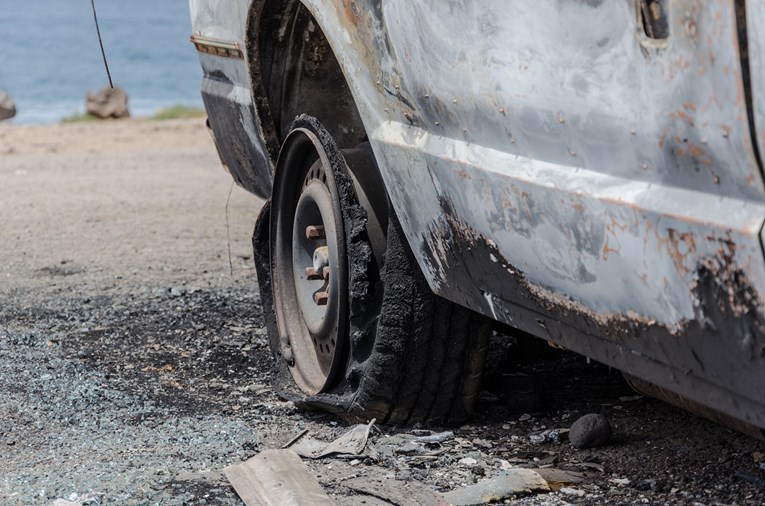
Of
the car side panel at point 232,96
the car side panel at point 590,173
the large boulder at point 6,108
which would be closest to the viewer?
the car side panel at point 590,173

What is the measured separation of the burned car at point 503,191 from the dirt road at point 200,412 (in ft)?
0.74

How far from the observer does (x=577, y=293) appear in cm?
244

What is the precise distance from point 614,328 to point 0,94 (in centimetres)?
1813

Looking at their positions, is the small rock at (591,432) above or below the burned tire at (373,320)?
below

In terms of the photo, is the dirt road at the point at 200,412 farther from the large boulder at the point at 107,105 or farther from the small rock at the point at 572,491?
the large boulder at the point at 107,105

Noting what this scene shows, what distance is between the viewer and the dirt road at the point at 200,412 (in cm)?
310

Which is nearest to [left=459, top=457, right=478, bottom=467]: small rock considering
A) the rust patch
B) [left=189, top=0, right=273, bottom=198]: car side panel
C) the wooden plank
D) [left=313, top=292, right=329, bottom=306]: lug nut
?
the wooden plank

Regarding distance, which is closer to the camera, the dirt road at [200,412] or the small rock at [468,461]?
the dirt road at [200,412]

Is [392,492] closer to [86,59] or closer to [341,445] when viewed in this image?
[341,445]

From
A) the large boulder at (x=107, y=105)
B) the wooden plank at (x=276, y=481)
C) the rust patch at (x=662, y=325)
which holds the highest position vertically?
the rust patch at (x=662, y=325)

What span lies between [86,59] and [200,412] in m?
55.6

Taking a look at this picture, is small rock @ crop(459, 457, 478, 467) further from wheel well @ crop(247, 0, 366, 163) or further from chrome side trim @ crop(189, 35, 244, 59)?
chrome side trim @ crop(189, 35, 244, 59)

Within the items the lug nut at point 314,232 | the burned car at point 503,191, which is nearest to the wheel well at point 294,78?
the burned car at point 503,191

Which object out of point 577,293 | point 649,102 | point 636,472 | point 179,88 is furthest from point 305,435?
point 179,88
